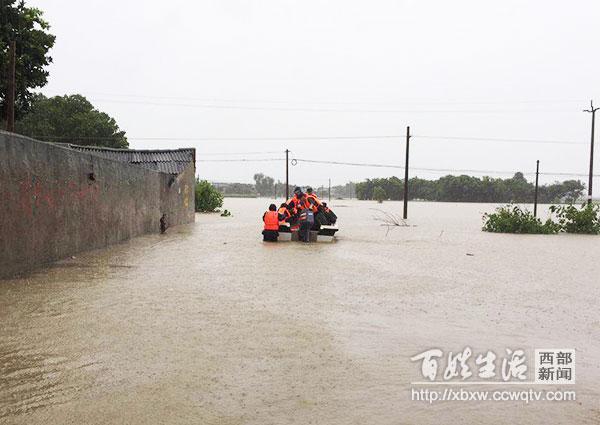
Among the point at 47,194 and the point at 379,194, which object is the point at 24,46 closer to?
the point at 47,194

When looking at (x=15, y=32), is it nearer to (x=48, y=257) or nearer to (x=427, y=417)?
(x=48, y=257)

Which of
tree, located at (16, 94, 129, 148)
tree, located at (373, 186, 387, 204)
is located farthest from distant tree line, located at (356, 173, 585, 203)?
tree, located at (16, 94, 129, 148)

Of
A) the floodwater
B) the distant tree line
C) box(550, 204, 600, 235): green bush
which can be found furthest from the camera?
the distant tree line

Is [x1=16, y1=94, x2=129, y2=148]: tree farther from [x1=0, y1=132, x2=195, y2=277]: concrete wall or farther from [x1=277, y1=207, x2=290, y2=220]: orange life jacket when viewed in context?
[x1=277, y1=207, x2=290, y2=220]: orange life jacket

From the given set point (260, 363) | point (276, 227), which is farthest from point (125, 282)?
point (276, 227)

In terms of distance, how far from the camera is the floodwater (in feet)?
11.6

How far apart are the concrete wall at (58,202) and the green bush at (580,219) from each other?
18741 mm

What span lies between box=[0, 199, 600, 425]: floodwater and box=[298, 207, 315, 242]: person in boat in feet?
16.0

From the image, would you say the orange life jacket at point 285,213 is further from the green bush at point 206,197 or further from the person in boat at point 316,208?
the green bush at point 206,197

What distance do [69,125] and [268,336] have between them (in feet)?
173

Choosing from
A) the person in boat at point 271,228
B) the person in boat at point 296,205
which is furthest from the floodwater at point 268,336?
the person in boat at point 296,205

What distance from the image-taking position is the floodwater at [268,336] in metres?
3.53

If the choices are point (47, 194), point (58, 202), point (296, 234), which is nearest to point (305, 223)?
point (296, 234)

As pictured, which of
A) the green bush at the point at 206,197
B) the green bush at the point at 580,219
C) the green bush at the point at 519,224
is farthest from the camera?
the green bush at the point at 206,197
